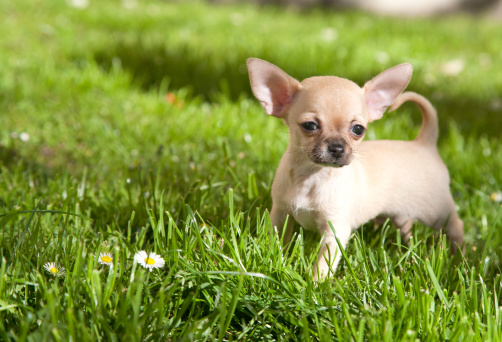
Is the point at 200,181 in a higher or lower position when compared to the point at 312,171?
lower

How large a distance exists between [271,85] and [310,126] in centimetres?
27

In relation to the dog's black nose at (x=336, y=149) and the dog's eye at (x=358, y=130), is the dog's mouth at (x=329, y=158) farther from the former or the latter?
the dog's eye at (x=358, y=130)

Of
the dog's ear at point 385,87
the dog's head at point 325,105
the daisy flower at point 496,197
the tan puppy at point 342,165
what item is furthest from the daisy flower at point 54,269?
the daisy flower at point 496,197

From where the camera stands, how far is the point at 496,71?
5309 mm

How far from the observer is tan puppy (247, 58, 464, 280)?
1.87 metres

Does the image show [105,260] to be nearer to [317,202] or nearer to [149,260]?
[149,260]

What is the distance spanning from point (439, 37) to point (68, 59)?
4.29m

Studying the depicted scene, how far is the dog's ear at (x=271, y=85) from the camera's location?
200cm

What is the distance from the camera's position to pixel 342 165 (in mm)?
1830

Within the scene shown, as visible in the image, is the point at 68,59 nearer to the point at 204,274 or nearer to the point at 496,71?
the point at 204,274

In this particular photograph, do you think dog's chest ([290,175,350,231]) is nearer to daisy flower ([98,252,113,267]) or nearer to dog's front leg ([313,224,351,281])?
dog's front leg ([313,224,351,281])

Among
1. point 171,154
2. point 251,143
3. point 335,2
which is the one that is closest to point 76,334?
point 171,154

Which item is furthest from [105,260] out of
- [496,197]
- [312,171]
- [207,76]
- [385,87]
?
[207,76]

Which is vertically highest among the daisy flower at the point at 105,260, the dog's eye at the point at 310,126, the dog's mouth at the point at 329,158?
the dog's eye at the point at 310,126
